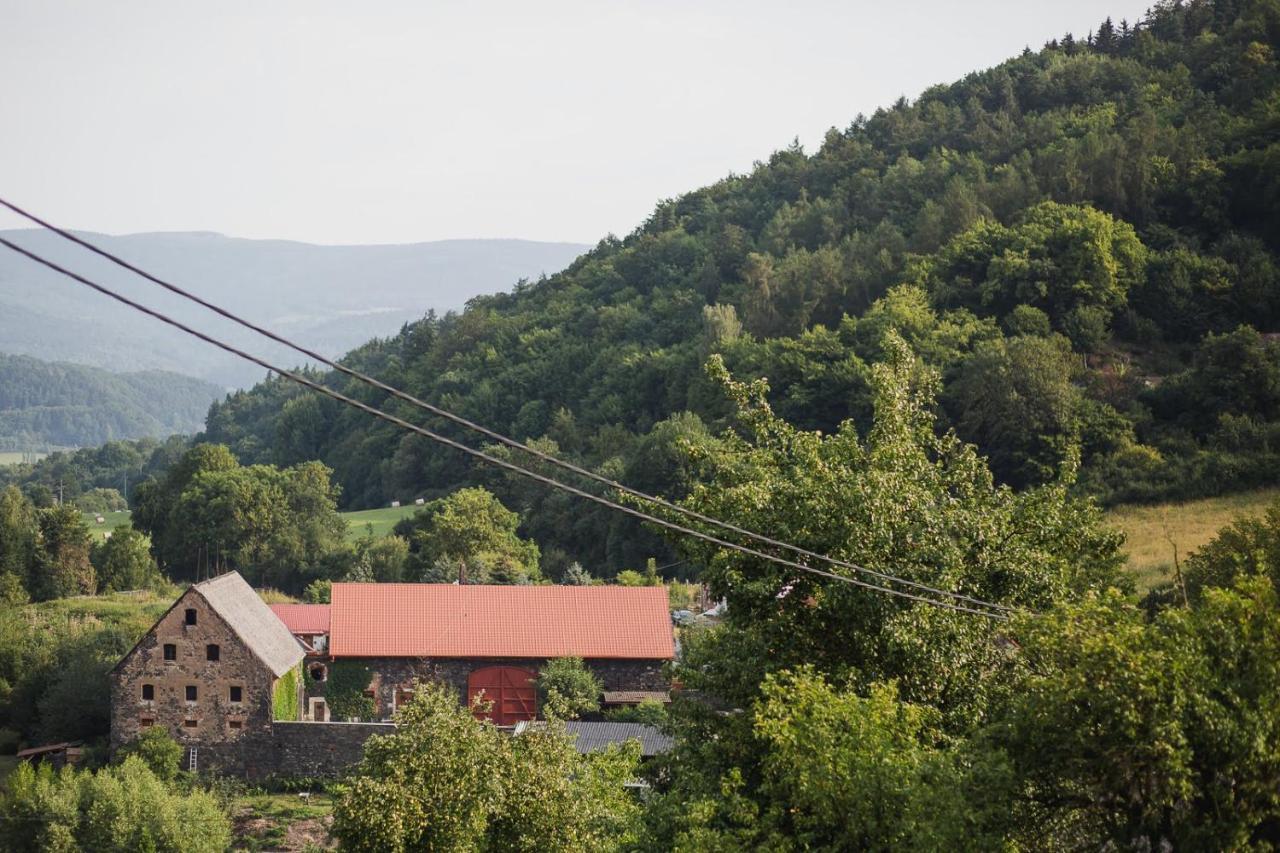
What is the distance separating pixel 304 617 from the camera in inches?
1752

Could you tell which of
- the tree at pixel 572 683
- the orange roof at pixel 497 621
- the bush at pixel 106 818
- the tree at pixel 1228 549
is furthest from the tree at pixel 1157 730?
the orange roof at pixel 497 621

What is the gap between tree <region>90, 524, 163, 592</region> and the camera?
6297cm

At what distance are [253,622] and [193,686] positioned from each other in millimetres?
2792

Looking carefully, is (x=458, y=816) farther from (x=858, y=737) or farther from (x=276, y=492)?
(x=276, y=492)

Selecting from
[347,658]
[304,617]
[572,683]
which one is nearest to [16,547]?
[304,617]

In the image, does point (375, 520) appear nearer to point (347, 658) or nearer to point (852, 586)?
point (347, 658)

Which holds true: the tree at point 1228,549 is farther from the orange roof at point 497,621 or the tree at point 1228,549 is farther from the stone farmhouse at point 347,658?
the stone farmhouse at point 347,658

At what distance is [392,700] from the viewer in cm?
3903

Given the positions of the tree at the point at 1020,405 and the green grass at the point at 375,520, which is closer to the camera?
the tree at the point at 1020,405

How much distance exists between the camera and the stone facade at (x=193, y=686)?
35562mm

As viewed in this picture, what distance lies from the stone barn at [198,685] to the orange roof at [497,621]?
3444 millimetres

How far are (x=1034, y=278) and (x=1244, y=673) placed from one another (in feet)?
180

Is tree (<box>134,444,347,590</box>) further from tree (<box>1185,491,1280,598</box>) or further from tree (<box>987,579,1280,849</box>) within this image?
tree (<box>987,579,1280,849</box>)

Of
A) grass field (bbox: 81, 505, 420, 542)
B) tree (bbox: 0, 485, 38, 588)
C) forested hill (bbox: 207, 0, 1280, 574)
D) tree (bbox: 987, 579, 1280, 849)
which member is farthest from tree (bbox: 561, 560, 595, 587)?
tree (bbox: 987, 579, 1280, 849)
